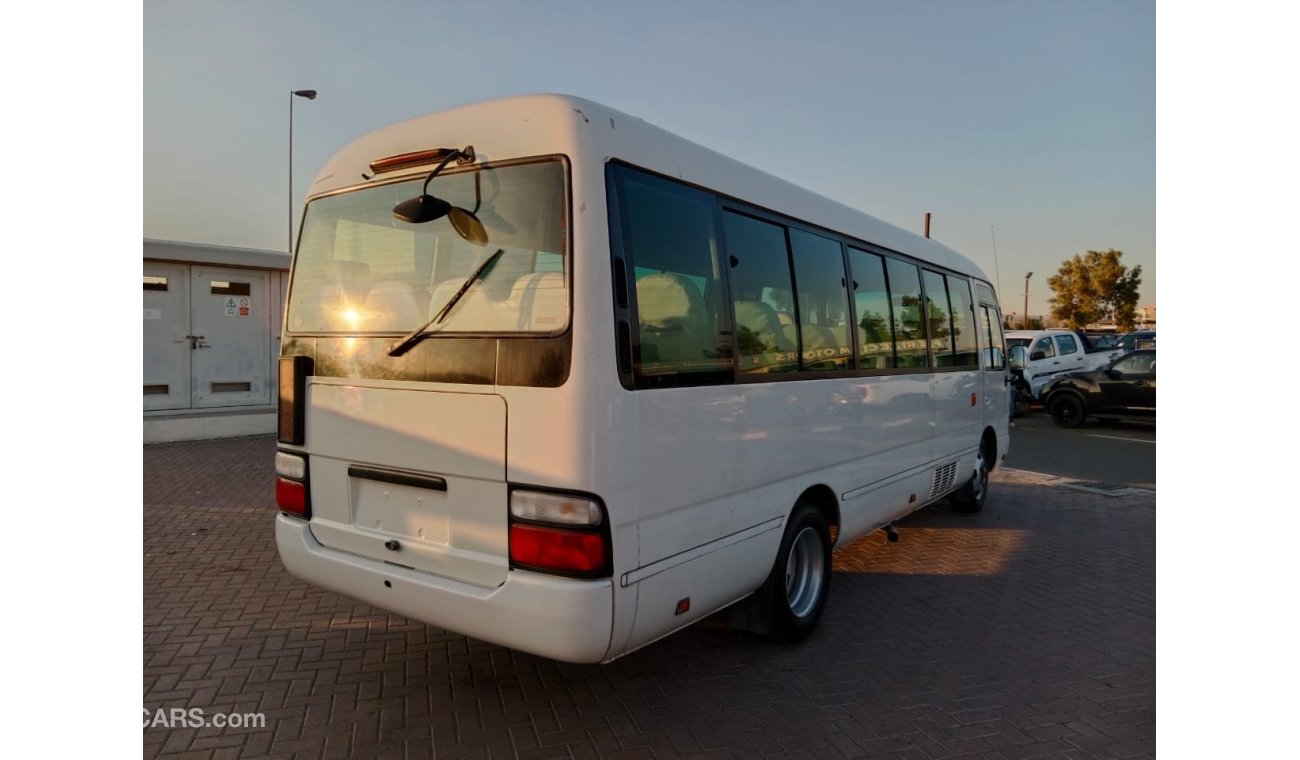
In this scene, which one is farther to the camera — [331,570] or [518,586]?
[331,570]

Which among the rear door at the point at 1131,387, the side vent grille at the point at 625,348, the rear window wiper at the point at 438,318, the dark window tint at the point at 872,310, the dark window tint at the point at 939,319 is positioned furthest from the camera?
the rear door at the point at 1131,387

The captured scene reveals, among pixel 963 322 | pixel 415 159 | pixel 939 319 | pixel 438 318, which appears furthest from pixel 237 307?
pixel 963 322

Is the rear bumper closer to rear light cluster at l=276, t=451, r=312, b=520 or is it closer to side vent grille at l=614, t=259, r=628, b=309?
rear light cluster at l=276, t=451, r=312, b=520

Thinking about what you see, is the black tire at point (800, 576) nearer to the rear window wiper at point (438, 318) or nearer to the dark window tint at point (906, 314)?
the dark window tint at point (906, 314)

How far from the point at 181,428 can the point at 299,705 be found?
31.8 feet

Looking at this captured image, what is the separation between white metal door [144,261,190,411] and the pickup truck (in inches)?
747

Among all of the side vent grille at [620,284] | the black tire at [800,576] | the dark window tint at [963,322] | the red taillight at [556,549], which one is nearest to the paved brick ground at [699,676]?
the black tire at [800,576]

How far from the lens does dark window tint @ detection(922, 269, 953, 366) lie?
686 cm

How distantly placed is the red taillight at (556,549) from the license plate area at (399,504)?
46 centimetres

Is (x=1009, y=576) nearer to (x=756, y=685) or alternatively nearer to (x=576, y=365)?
(x=756, y=685)

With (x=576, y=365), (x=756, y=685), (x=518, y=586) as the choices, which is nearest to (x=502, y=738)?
(x=518, y=586)

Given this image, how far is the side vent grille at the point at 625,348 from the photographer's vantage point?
3.29 metres

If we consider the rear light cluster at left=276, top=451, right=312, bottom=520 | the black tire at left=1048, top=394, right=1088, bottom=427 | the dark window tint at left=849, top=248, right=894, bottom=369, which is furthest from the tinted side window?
the rear light cluster at left=276, top=451, right=312, bottom=520

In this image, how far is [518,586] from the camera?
326 cm
